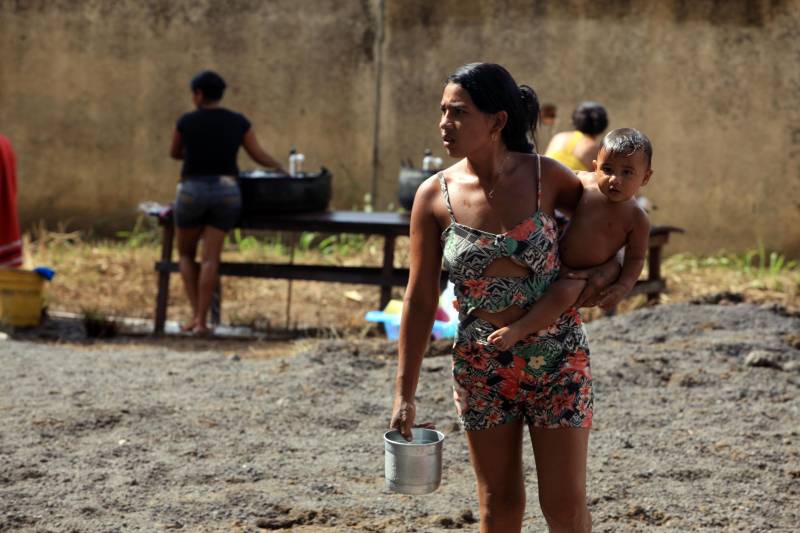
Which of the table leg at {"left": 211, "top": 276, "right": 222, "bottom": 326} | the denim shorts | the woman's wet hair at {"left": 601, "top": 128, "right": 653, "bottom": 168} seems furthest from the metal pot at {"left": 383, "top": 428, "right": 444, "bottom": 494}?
the table leg at {"left": 211, "top": 276, "right": 222, "bottom": 326}

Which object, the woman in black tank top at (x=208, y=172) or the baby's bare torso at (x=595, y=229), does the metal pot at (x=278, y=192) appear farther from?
the baby's bare torso at (x=595, y=229)

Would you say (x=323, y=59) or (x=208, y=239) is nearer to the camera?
(x=208, y=239)

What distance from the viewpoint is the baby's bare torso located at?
10.0 ft

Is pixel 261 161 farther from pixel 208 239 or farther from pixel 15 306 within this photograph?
pixel 15 306

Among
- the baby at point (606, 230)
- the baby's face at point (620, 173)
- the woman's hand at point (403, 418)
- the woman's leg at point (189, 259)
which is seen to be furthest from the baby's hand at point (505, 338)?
the woman's leg at point (189, 259)

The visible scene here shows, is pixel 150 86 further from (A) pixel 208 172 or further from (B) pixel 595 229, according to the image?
(B) pixel 595 229

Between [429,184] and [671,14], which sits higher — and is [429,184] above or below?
below

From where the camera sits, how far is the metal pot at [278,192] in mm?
8406

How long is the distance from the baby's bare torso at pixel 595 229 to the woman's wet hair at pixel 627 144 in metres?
0.13

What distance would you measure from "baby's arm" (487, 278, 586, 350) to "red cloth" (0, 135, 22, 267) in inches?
259

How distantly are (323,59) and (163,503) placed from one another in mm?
7144

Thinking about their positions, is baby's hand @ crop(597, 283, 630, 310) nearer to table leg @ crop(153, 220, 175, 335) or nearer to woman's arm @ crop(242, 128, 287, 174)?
woman's arm @ crop(242, 128, 287, 174)

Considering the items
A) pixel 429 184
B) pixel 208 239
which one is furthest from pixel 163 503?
pixel 208 239

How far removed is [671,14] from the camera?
34.3 ft
